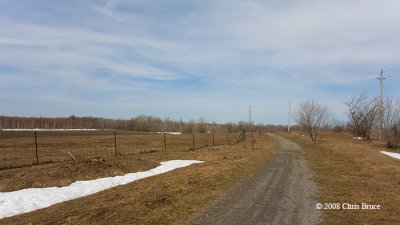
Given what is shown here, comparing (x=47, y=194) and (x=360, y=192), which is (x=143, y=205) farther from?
(x=360, y=192)

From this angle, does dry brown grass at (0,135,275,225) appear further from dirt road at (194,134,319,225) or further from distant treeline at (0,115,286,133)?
distant treeline at (0,115,286,133)

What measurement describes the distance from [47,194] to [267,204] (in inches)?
266

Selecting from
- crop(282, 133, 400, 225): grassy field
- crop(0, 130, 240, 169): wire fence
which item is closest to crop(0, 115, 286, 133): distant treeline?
crop(0, 130, 240, 169): wire fence

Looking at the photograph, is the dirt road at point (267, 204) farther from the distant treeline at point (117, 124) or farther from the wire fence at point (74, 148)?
the distant treeline at point (117, 124)

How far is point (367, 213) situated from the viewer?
27.2 ft

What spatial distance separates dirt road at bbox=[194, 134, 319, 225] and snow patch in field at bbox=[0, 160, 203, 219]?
15.9 feet

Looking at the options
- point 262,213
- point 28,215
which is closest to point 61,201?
point 28,215

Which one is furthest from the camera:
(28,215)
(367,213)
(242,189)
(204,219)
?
(242,189)

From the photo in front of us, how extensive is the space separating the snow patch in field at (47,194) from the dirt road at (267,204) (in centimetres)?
486

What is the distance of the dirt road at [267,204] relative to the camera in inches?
304

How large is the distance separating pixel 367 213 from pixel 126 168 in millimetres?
11321

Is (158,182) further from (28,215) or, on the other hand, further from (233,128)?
(233,128)

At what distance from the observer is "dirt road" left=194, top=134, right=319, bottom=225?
25.3 ft

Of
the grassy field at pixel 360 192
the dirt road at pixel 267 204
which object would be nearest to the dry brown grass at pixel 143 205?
the dirt road at pixel 267 204
